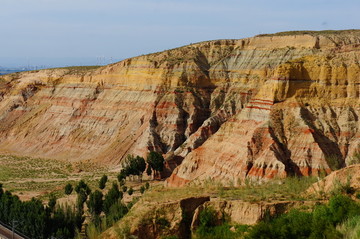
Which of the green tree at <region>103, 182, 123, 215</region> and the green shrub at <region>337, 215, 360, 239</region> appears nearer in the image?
the green shrub at <region>337, 215, 360, 239</region>

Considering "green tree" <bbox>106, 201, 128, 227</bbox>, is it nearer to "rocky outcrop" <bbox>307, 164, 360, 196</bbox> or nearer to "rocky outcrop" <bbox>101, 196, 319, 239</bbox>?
"rocky outcrop" <bbox>101, 196, 319, 239</bbox>

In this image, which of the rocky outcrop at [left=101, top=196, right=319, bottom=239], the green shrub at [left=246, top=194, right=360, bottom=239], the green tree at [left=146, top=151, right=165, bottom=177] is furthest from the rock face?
the green shrub at [left=246, top=194, right=360, bottom=239]

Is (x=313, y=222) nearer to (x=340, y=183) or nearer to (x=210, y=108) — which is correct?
(x=340, y=183)

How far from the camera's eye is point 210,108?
278 feet

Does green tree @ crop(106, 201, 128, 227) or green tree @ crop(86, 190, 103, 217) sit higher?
green tree @ crop(106, 201, 128, 227)

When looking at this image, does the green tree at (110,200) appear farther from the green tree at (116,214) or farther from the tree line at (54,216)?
the green tree at (116,214)

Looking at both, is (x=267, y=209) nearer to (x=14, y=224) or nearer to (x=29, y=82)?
(x=14, y=224)

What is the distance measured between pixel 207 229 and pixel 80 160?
190 feet

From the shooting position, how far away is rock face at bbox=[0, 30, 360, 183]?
50156mm

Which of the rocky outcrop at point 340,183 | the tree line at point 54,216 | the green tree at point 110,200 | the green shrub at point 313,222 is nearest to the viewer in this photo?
the green shrub at point 313,222

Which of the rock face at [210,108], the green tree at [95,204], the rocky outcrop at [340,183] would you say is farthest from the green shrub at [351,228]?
the green tree at [95,204]

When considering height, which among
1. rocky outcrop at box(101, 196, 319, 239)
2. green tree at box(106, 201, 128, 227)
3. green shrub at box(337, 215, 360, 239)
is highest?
green shrub at box(337, 215, 360, 239)

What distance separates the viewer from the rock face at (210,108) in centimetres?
5016

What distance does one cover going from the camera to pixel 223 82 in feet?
291
